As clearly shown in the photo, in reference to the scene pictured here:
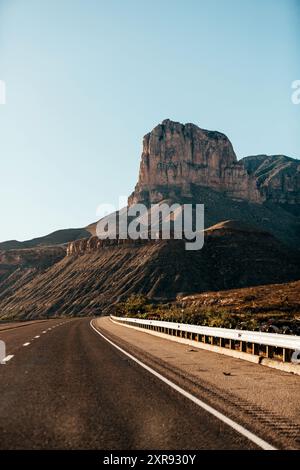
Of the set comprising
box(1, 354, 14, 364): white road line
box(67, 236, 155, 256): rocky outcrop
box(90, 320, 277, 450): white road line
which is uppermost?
box(67, 236, 155, 256): rocky outcrop

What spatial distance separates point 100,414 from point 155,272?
107 m

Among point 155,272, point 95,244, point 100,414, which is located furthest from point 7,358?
point 95,244

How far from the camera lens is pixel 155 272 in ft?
376

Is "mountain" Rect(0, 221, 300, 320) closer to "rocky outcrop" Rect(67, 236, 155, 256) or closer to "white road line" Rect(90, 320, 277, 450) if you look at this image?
"rocky outcrop" Rect(67, 236, 155, 256)

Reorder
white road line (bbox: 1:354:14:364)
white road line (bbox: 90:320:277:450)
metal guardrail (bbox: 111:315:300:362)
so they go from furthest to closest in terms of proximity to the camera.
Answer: white road line (bbox: 1:354:14:364) < metal guardrail (bbox: 111:315:300:362) < white road line (bbox: 90:320:277:450)

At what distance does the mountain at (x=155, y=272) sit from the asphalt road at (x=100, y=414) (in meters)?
94.4

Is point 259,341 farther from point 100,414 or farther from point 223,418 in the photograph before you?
point 100,414

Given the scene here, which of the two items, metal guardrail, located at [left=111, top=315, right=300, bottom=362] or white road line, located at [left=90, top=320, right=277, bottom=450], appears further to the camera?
metal guardrail, located at [left=111, top=315, right=300, bottom=362]

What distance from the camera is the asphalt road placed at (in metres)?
6.12

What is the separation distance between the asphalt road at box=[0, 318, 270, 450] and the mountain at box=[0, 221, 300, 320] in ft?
310

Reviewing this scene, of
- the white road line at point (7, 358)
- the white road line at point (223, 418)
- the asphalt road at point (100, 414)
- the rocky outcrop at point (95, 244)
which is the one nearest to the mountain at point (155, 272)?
the rocky outcrop at point (95, 244)

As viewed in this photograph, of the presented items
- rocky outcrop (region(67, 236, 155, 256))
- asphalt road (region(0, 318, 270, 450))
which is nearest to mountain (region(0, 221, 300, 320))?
rocky outcrop (region(67, 236, 155, 256))

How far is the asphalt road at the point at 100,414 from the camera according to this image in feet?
20.1

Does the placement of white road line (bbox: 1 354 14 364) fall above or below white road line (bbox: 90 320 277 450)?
below
